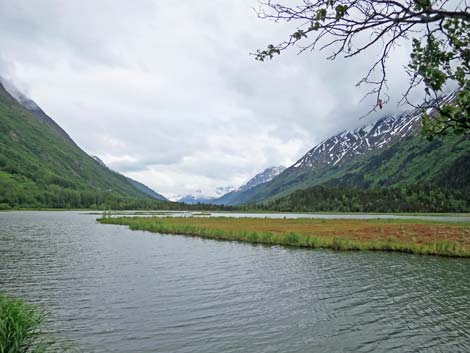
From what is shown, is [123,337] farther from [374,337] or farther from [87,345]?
[374,337]

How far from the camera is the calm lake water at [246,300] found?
16.4 m

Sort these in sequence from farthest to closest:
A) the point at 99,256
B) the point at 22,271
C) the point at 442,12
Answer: the point at 99,256
the point at 22,271
the point at 442,12

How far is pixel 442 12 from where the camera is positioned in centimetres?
646

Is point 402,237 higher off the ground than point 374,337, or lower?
higher

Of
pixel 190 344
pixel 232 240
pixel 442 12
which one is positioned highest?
pixel 442 12

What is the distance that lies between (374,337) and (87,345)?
475 inches

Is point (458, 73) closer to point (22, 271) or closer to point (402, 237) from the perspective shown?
point (22, 271)

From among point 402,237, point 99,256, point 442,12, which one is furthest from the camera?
point 402,237

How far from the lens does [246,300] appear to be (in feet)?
75.6

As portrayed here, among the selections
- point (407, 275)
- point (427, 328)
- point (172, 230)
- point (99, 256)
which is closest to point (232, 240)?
point (172, 230)

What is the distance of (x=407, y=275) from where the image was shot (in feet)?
104

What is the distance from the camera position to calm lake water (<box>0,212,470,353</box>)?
16391 mm

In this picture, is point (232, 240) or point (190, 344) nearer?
point (190, 344)

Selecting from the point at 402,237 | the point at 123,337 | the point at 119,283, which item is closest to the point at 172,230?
the point at 402,237
